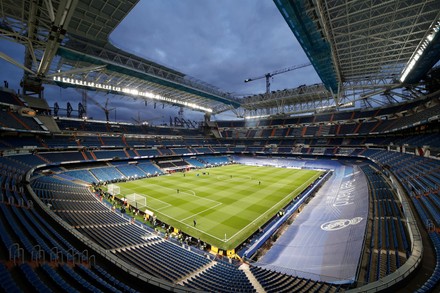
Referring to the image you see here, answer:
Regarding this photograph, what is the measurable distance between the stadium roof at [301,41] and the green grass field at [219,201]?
18.1 m

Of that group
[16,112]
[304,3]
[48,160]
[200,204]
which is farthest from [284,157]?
[16,112]

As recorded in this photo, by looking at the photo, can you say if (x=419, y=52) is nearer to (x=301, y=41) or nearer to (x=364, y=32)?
(x=364, y=32)

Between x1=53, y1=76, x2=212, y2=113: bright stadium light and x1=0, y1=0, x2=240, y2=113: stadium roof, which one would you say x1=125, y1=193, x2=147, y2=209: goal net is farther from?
x1=53, y1=76, x2=212, y2=113: bright stadium light

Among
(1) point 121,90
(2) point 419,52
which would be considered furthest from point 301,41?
(1) point 121,90

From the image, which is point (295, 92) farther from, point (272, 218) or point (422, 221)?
point (422, 221)

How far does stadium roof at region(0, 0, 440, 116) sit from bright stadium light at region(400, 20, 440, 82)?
0.36 ft

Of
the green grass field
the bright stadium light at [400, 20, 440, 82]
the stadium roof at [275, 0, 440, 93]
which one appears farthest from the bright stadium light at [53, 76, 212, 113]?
the bright stadium light at [400, 20, 440, 82]

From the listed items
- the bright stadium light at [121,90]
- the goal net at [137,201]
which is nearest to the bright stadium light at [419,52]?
the goal net at [137,201]

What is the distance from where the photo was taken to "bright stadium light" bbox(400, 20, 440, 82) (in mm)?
19164

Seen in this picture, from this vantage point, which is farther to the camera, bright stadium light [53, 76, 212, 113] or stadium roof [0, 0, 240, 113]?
bright stadium light [53, 76, 212, 113]

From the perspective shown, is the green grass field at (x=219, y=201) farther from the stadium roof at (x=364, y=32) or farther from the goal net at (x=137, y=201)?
the stadium roof at (x=364, y=32)

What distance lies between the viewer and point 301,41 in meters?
21.5

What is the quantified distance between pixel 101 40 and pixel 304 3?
72.9ft

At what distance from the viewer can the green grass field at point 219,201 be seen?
19.1 meters
